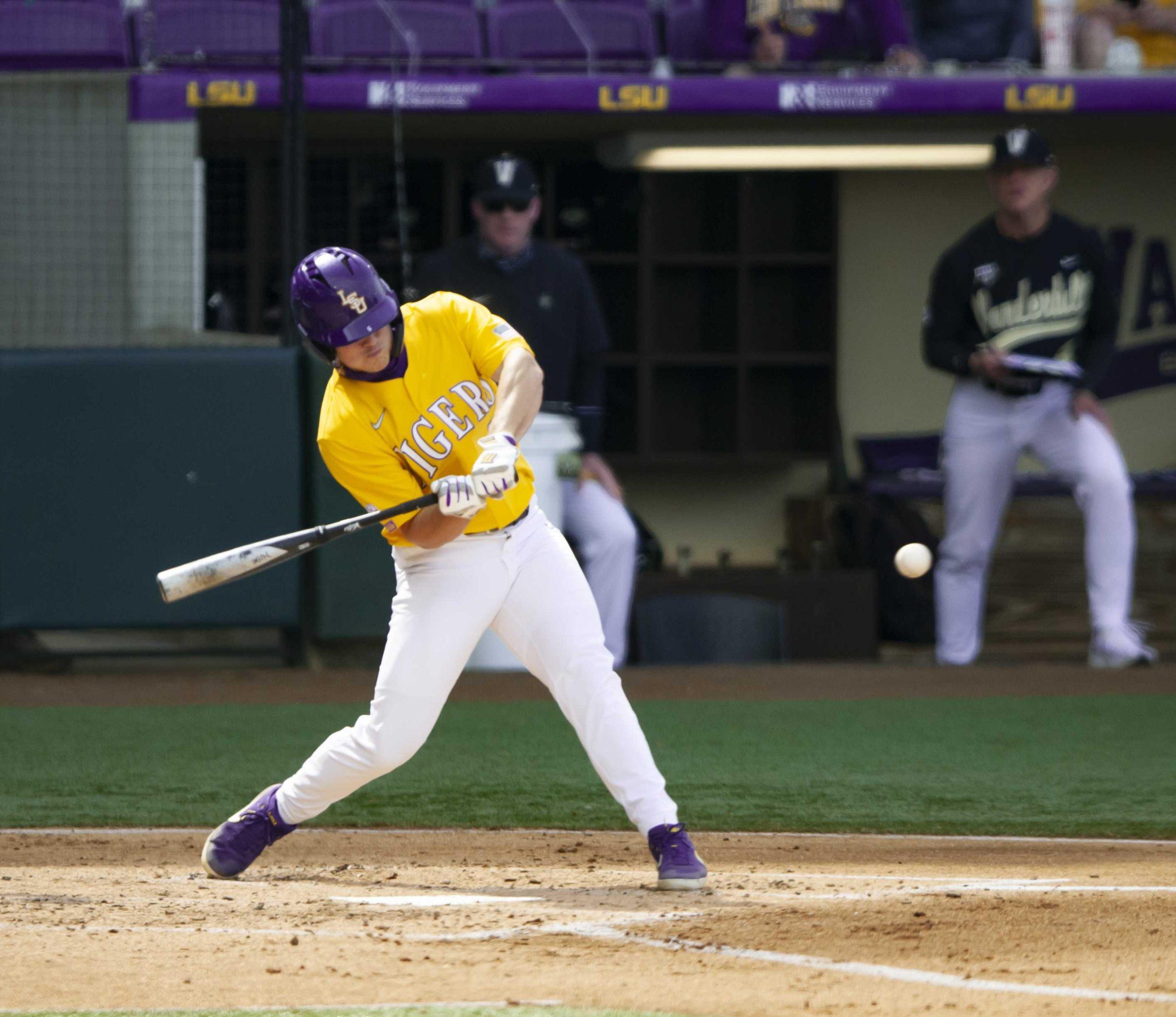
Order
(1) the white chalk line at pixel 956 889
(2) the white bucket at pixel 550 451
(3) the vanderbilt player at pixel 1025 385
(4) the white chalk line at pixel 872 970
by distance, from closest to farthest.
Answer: (4) the white chalk line at pixel 872 970 < (1) the white chalk line at pixel 956 889 < (2) the white bucket at pixel 550 451 < (3) the vanderbilt player at pixel 1025 385

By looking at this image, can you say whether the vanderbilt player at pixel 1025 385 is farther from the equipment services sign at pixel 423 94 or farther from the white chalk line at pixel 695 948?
the white chalk line at pixel 695 948

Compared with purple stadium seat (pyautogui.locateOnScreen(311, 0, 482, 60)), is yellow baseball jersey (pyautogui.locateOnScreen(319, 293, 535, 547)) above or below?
below

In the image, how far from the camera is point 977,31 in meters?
9.68

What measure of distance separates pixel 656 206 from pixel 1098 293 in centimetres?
353

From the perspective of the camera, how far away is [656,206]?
10.5m

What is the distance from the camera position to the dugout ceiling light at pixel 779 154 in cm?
967

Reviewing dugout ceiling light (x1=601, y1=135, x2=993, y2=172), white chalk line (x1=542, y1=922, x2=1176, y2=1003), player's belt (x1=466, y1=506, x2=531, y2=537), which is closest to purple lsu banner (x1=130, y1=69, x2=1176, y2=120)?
dugout ceiling light (x1=601, y1=135, x2=993, y2=172)

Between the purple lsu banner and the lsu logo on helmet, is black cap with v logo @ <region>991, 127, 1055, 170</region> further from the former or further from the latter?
the lsu logo on helmet

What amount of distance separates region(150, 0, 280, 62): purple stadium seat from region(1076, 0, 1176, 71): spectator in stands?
4176 millimetres

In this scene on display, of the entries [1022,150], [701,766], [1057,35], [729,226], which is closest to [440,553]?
[701,766]

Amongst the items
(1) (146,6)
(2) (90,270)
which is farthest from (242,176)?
(2) (90,270)

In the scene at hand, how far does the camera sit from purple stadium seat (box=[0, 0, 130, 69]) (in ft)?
28.8

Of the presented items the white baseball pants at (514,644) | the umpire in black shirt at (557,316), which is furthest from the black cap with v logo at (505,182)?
the white baseball pants at (514,644)

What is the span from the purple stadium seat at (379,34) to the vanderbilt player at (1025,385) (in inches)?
124
